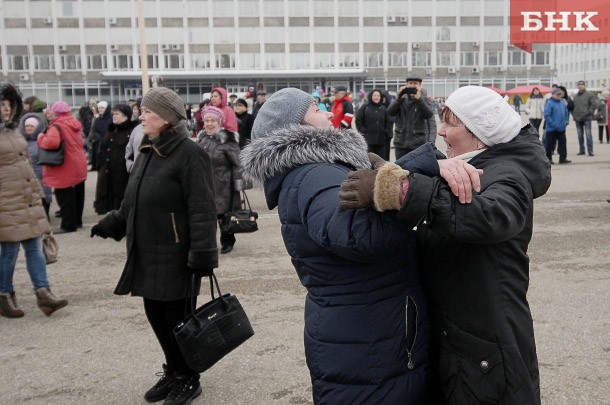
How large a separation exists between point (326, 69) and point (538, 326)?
6408 cm

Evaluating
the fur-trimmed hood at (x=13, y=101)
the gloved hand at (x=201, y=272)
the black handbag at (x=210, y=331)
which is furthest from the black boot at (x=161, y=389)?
the fur-trimmed hood at (x=13, y=101)

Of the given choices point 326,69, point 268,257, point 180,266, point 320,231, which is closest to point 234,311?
point 180,266

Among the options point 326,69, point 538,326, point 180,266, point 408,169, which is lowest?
point 538,326

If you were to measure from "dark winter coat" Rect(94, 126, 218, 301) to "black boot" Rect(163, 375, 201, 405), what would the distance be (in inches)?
20.9

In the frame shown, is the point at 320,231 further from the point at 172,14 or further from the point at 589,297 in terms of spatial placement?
the point at 172,14

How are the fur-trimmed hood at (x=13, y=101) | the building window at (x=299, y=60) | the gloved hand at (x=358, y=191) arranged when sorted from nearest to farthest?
the gloved hand at (x=358, y=191) < the fur-trimmed hood at (x=13, y=101) < the building window at (x=299, y=60)


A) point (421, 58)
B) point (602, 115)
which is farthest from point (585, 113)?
point (421, 58)

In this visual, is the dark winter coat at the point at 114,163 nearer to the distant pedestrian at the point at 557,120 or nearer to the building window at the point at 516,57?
the distant pedestrian at the point at 557,120

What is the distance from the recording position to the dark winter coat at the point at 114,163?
31.1ft

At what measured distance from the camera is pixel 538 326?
16.5 ft

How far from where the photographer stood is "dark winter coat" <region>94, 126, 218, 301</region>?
12.8 feet

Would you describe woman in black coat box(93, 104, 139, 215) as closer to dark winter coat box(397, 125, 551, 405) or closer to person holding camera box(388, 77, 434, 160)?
person holding camera box(388, 77, 434, 160)

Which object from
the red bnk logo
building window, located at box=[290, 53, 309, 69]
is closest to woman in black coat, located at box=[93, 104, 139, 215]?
the red bnk logo

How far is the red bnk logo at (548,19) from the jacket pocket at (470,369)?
196 ft
